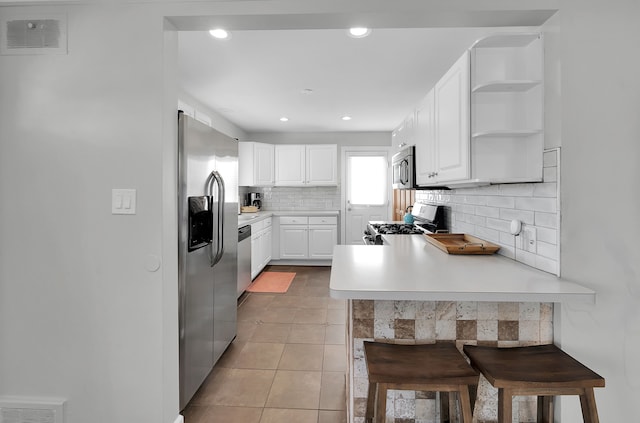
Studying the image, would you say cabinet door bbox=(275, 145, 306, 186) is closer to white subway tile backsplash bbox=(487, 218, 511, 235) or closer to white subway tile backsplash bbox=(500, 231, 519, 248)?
white subway tile backsplash bbox=(487, 218, 511, 235)

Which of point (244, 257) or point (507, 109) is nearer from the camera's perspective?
point (507, 109)

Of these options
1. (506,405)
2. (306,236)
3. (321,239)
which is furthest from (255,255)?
(506,405)

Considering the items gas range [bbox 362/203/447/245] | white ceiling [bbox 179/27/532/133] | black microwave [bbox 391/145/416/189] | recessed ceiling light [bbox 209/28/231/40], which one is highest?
white ceiling [bbox 179/27/532/133]

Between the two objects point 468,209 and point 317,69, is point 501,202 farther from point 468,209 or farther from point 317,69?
point 317,69

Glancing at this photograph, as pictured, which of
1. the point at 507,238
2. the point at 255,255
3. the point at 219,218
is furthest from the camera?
the point at 255,255

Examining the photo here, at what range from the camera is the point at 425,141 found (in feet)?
8.41

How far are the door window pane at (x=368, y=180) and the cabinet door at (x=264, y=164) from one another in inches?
55.6

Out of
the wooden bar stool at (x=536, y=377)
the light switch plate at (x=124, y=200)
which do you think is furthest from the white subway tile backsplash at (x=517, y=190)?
the light switch plate at (x=124, y=200)

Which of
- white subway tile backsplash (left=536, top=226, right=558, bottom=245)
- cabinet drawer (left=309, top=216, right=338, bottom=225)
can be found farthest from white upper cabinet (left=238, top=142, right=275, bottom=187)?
white subway tile backsplash (left=536, top=226, right=558, bottom=245)

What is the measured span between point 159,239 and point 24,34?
1.16 meters

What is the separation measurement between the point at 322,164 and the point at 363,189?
92cm

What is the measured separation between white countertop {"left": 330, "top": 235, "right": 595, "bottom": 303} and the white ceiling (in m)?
1.65

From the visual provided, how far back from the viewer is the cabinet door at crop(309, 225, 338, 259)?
5.79m

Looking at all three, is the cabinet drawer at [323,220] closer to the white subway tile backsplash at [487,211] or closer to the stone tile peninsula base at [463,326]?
the white subway tile backsplash at [487,211]
